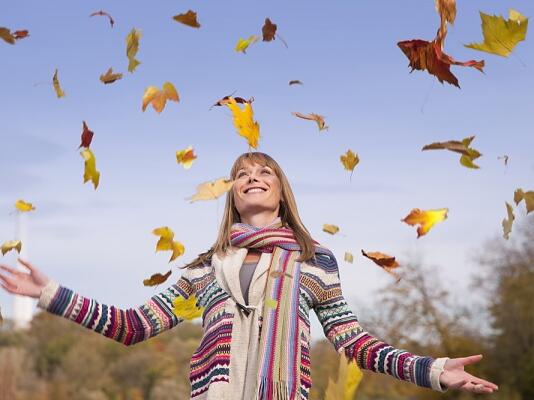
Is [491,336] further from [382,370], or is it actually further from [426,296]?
[382,370]

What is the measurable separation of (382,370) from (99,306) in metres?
1.17


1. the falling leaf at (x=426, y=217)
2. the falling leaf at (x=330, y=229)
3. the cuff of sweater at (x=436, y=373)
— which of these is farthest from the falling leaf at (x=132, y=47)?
the cuff of sweater at (x=436, y=373)

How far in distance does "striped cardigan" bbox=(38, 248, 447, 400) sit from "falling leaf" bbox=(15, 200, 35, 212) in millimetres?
846

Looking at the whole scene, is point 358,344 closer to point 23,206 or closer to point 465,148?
point 465,148

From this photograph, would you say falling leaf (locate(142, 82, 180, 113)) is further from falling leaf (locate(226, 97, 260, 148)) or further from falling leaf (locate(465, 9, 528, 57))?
falling leaf (locate(465, 9, 528, 57))

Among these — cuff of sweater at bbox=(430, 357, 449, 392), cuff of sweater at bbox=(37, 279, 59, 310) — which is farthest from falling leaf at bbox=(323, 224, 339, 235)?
cuff of sweater at bbox=(37, 279, 59, 310)

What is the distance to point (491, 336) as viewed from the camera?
69.8 feet

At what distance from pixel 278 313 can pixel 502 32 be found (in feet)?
4.42

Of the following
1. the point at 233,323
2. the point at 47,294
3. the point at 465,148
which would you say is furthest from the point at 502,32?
the point at 47,294

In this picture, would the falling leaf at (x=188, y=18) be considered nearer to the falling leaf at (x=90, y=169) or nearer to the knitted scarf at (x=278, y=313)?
the falling leaf at (x=90, y=169)

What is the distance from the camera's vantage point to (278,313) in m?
3.36

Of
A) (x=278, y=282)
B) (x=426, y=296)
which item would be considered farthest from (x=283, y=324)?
(x=426, y=296)

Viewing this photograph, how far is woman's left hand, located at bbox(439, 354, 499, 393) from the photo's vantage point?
10.2ft

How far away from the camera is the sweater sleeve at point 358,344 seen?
10.7ft
